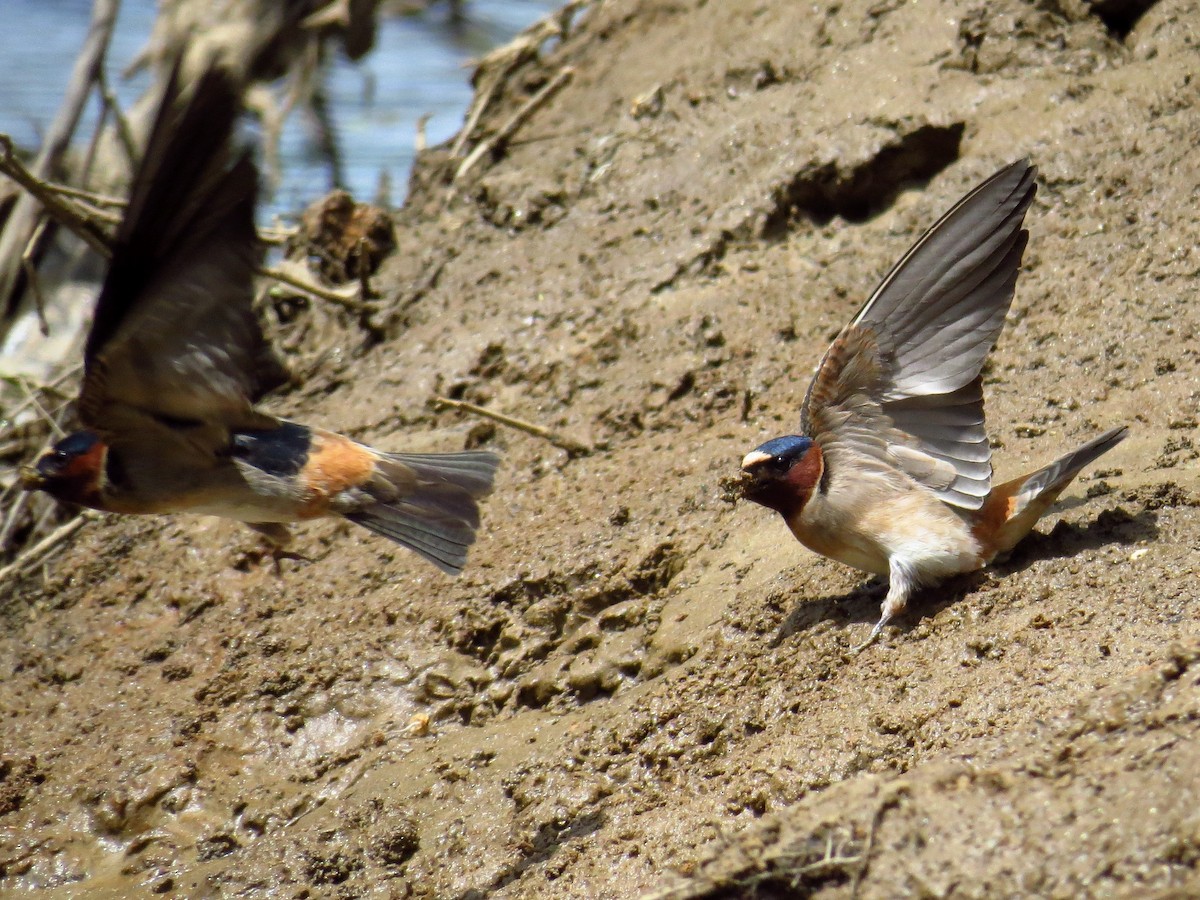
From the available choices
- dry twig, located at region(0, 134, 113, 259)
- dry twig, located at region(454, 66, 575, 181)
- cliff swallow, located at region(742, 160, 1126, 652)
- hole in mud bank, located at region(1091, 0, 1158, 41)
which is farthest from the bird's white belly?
dry twig, located at region(454, 66, 575, 181)

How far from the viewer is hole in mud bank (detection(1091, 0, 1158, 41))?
4934mm

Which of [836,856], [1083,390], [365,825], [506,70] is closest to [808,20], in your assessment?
[506,70]

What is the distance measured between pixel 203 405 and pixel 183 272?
69cm

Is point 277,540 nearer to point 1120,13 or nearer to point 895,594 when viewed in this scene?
point 895,594

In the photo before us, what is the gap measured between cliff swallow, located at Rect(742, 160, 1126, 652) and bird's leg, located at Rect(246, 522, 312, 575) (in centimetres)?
167

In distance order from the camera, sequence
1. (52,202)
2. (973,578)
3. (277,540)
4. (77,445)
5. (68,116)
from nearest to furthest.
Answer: (973,578) → (77,445) → (277,540) → (52,202) → (68,116)

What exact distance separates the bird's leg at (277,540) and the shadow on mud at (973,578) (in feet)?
5.75

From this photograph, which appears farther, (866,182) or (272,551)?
(866,182)

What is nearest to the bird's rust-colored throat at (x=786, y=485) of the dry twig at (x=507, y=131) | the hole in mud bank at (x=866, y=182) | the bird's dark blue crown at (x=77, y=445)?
the hole in mud bank at (x=866, y=182)

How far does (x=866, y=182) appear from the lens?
4.77 m

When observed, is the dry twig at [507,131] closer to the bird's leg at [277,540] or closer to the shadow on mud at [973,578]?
the bird's leg at [277,540]

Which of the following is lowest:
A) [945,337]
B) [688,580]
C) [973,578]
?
[688,580]

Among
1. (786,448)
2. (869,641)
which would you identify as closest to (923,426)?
(786,448)

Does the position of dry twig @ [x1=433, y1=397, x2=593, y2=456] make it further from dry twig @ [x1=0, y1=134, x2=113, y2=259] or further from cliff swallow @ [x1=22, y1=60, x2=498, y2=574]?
dry twig @ [x1=0, y1=134, x2=113, y2=259]
